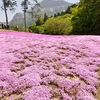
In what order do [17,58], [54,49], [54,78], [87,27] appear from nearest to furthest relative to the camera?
[54,78] < [17,58] < [54,49] < [87,27]

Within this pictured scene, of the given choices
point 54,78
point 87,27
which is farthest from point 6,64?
point 87,27

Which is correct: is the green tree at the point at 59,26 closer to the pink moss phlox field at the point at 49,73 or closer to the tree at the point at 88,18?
the tree at the point at 88,18

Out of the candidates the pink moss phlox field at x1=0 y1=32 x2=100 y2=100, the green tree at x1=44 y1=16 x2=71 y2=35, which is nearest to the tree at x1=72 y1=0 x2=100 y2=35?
the green tree at x1=44 y1=16 x2=71 y2=35

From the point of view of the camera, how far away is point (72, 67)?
35.9 ft

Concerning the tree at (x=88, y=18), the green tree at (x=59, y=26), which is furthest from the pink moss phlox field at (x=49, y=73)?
the green tree at (x=59, y=26)

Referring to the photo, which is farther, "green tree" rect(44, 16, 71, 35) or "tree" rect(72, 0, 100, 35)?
"green tree" rect(44, 16, 71, 35)

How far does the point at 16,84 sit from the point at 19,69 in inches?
84.9

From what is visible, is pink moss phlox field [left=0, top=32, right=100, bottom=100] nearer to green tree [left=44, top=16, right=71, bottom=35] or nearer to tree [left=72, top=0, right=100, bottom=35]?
tree [left=72, top=0, right=100, bottom=35]

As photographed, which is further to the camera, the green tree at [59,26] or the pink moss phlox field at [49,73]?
the green tree at [59,26]

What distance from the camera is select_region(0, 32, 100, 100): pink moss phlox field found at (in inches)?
317

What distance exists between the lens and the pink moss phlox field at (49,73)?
8062mm

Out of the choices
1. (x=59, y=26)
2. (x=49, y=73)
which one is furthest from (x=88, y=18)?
(x=49, y=73)

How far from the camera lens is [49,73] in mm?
9883

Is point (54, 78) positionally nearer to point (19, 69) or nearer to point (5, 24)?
point (19, 69)
